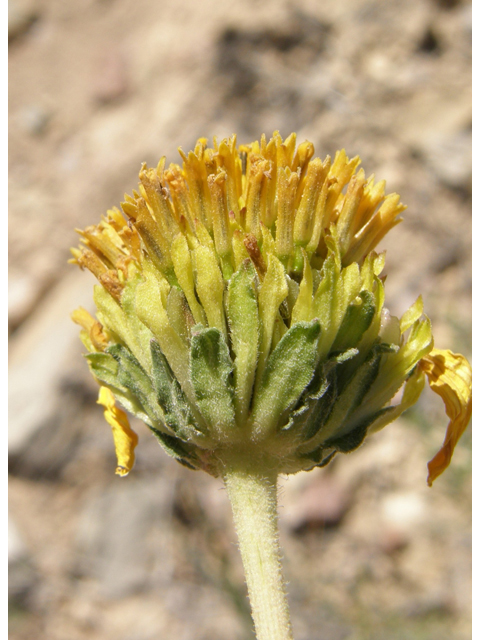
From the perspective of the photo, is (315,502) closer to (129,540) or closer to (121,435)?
(129,540)

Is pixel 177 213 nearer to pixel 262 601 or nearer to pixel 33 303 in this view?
pixel 262 601

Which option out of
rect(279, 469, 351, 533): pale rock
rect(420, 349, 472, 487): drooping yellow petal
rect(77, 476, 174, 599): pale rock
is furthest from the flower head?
rect(279, 469, 351, 533): pale rock

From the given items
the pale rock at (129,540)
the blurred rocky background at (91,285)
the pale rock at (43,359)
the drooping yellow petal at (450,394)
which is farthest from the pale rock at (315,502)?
the drooping yellow petal at (450,394)

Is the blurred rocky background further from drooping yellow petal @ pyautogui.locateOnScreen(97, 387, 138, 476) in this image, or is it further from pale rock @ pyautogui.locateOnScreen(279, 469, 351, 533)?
drooping yellow petal @ pyautogui.locateOnScreen(97, 387, 138, 476)

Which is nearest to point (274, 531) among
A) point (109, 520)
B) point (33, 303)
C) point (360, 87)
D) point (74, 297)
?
point (109, 520)

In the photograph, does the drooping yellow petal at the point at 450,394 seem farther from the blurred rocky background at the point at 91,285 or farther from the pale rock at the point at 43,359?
the pale rock at the point at 43,359

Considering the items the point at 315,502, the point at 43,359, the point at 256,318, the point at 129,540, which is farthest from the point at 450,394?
the point at 43,359
